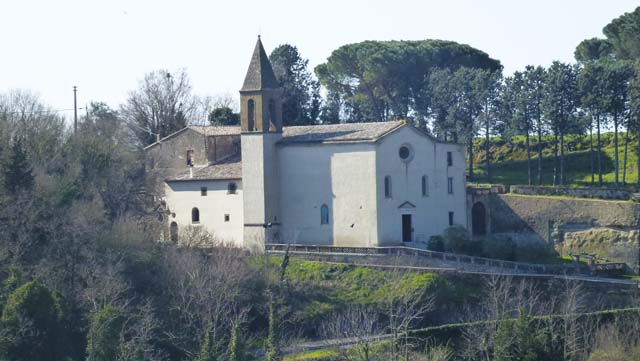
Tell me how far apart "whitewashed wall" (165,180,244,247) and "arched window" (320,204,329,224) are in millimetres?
3227

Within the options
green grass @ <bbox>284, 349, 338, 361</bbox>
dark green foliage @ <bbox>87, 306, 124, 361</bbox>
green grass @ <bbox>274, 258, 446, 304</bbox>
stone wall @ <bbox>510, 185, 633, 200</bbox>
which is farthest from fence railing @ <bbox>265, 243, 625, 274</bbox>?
dark green foliage @ <bbox>87, 306, 124, 361</bbox>

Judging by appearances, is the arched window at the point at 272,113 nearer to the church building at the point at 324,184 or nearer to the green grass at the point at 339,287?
the church building at the point at 324,184

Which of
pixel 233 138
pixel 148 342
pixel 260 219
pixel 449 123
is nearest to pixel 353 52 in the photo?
pixel 449 123

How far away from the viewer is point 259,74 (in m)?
56.7

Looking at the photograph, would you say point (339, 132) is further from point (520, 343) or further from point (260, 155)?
point (520, 343)

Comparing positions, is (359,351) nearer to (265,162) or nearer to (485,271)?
(485,271)

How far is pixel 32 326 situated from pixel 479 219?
23.9 m

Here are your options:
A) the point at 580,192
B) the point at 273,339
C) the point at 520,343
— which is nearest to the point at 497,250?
the point at 580,192

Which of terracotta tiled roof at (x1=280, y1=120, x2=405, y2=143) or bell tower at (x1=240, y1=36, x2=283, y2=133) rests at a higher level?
bell tower at (x1=240, y1=36, x2=283, y2=133)

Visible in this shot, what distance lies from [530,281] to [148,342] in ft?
47.5

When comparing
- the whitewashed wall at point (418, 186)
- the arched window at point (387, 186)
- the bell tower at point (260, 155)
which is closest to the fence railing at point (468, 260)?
the whitewashed wall at point (418, 186)

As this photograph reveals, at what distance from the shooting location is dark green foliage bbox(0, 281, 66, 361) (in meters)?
41.2

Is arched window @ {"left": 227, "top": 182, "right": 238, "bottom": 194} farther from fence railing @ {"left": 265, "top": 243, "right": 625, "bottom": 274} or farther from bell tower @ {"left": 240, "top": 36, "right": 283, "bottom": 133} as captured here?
fence railing @ {"left": 265, "top": 243, "right": 625, "bottom": 274}

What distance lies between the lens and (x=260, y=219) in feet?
184
